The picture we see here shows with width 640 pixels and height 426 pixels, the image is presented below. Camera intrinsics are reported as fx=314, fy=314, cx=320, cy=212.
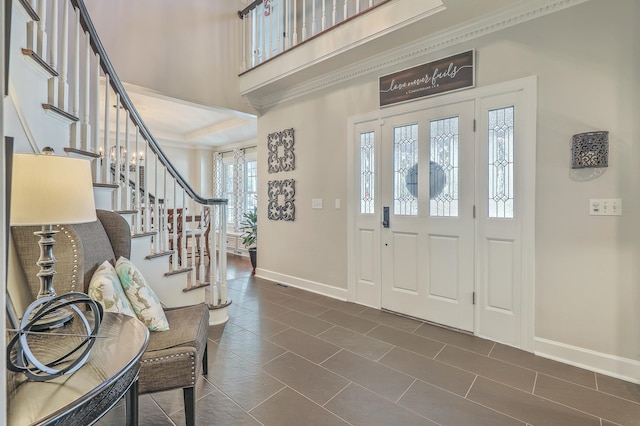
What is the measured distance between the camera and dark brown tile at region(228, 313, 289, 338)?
9.43 ft

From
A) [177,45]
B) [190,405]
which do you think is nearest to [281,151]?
[177,45]

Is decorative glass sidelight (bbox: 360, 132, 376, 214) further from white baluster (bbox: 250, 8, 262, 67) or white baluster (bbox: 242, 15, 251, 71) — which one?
white baluster (bbox: 242, 15, 251, 71)

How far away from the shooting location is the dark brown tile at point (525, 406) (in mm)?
1708

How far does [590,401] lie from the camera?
188 centimetres

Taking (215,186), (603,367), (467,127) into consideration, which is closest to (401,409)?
(603,367)

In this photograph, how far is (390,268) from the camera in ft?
11.1

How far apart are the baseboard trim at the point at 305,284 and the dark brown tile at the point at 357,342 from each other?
2.81ft

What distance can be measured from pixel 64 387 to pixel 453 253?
2837 mm

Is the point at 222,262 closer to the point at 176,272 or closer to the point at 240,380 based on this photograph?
the point at 176,272

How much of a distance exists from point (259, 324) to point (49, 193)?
227 centimetres

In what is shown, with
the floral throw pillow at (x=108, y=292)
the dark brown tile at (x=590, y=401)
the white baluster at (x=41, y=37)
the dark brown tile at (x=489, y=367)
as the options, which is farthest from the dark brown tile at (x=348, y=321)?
the white baluster at (x=41, y=37)

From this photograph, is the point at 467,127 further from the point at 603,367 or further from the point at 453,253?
the point at 603,367

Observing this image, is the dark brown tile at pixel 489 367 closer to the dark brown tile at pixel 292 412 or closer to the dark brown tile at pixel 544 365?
the dark brown tile at pixel 544 365

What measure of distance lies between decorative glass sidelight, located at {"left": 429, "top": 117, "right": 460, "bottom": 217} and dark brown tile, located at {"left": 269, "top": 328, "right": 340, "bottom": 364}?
1592 mm
